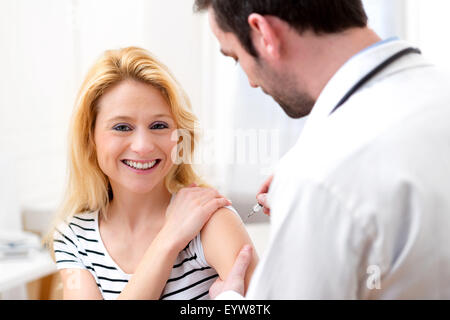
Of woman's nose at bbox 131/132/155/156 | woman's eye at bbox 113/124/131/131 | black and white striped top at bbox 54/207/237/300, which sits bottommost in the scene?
black and white striped top at bbox 54/207/237/300

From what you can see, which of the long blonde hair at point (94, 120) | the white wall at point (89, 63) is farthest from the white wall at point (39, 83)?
the long blonde hair at point (94, 120)

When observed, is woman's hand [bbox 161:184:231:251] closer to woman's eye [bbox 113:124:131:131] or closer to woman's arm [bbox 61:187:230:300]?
woman's arm [bbox 61:187:230:300]

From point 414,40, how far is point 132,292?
1433 millimetres

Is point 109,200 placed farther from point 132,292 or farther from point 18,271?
point 18,271

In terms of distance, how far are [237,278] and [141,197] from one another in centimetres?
28

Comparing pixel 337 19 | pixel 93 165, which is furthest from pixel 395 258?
pixel 93 165

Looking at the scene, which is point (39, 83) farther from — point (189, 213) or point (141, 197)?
point (189, 213)

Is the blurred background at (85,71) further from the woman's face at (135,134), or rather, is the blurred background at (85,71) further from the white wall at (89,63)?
the woman's face at (135,134)

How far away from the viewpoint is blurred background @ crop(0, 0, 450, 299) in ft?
4.35

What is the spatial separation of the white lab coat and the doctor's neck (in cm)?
9

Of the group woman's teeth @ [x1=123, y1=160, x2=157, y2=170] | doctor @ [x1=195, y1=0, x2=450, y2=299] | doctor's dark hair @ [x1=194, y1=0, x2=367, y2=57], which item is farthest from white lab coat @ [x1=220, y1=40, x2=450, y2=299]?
woman's teeth @ [x1=123, y1=160, x2=157, y2=170]

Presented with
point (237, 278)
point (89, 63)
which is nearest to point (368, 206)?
point (237, 278)

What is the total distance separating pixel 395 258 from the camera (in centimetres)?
69

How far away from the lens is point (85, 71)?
7.89ft
